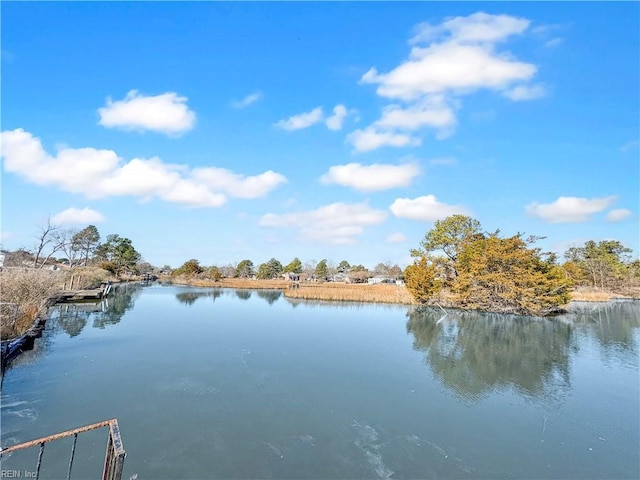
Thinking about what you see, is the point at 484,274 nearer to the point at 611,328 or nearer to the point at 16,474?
the point at 611,328

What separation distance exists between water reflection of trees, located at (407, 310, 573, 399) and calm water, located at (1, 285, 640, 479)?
9 centimetres

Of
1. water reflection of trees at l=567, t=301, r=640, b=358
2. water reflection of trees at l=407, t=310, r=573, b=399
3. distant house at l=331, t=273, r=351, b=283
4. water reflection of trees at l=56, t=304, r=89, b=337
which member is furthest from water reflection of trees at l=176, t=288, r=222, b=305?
distant house at l=331, t=273, r=351, b=283

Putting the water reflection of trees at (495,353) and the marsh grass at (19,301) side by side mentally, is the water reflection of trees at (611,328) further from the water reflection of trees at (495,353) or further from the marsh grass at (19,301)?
the marsh grass at (19,301)

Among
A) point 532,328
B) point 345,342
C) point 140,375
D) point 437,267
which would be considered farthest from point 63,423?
point 437,267

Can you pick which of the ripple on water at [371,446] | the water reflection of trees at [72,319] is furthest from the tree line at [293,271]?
the ripple on water at [371,446]

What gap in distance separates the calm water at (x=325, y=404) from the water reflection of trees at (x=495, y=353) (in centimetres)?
9

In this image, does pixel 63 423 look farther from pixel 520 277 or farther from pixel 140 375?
pixel 520 277

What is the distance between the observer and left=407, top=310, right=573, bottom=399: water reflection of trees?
30.0 feet

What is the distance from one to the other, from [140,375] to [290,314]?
12668 millimetres

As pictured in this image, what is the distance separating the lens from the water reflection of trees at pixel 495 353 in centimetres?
913

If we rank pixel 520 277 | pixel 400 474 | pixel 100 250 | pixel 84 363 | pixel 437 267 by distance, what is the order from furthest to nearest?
pixel 100 250 → pixel 437 267 → pixel 520 277 → pixel 84 363 → pixel 400 474

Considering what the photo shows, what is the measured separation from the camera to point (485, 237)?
28.8m

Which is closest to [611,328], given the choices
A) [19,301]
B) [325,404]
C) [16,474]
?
[325,404]

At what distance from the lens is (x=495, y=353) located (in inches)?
500
